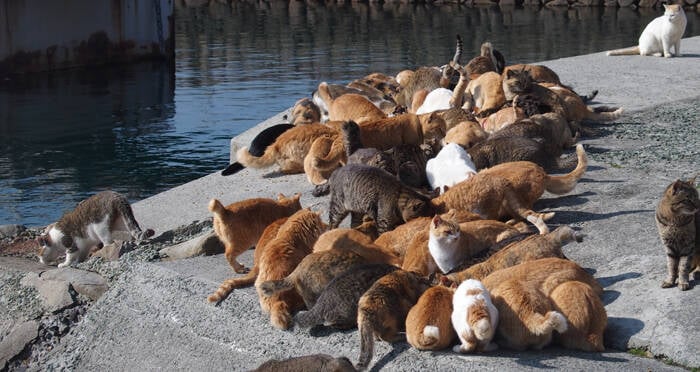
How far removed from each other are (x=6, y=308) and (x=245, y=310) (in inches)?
112

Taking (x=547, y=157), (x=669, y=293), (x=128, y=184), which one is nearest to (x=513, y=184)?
(x=547, y=157)

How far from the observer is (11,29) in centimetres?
2608

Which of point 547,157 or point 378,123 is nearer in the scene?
point 547,157

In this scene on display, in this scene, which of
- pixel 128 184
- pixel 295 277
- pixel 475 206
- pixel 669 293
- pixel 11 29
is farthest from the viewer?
pixel 11 29

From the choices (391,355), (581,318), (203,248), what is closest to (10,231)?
(203,248)

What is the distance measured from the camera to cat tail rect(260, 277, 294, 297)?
6.21m

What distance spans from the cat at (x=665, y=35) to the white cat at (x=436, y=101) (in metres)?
5.30

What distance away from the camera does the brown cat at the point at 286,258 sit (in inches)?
250

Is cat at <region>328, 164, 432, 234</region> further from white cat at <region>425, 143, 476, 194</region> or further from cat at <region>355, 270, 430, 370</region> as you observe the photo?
cat at <region>355, 270, 430, 370</region>

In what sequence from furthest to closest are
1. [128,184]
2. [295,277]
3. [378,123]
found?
1. [128,184]
2. [378,123]
3. [295,277]

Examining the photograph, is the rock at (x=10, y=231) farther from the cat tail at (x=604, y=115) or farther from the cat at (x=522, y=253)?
the cat at (x=522, y=253)

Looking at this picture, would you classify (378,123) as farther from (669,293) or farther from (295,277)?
(669,293)

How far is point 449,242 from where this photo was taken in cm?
646

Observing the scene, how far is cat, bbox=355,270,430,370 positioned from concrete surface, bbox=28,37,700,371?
11 cm
